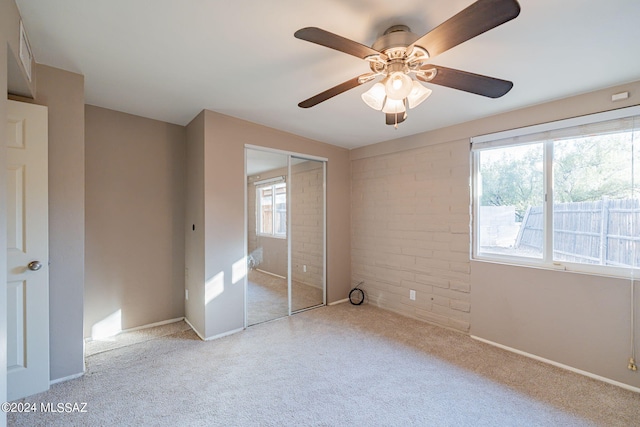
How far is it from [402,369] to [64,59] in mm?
3548

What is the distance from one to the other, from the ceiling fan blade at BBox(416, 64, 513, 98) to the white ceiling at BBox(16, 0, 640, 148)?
0.28 meters

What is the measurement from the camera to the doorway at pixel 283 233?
11.3 feet

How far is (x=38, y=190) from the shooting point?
2.05 meters

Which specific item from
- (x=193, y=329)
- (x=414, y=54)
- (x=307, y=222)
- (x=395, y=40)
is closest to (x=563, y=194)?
(x=414, y=54)

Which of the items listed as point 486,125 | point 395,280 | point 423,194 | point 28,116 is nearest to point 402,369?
point 395,280

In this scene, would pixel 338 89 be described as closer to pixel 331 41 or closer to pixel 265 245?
pixel 331 41

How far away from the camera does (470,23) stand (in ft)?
3.80

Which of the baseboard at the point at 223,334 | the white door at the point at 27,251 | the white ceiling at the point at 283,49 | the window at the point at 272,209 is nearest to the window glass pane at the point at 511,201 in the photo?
the white ceiling at the point at 283,49

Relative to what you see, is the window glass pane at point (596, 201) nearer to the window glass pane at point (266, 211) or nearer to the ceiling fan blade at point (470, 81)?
the ceiling fan blade at point (470, 81)

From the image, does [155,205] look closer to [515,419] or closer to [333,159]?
[333,159]

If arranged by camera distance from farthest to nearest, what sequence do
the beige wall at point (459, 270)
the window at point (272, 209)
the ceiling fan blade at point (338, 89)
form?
1. the window at point (272, 209)
2. the beige wall at point (459, 270)
3. the ceiling fan blade at point (338, 89)

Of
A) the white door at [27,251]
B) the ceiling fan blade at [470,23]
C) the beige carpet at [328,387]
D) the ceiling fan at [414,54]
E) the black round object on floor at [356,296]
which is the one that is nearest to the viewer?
the ceiling fan blade at [470,23]

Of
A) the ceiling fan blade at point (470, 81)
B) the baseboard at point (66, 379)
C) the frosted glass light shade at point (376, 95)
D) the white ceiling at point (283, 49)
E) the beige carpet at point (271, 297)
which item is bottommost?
the baseboard at point (66, 379)

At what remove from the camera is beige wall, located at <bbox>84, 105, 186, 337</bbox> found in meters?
2.98
